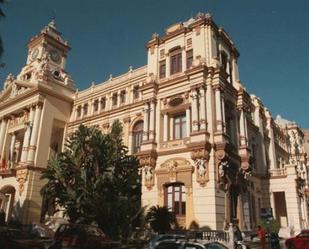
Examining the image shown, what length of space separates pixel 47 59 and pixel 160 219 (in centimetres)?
3103

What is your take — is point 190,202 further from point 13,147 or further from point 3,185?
point 13,147

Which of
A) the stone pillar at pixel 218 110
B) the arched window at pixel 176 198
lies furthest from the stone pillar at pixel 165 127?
the stone pillar at pixel 218 110

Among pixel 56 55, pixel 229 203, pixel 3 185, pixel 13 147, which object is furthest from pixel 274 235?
pixel 56 55

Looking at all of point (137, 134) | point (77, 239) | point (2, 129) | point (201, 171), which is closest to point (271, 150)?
point (137, 134)

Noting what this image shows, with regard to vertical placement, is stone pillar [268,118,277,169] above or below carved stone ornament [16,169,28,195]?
above

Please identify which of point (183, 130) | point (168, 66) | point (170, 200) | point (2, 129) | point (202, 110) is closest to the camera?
point (170, 200)

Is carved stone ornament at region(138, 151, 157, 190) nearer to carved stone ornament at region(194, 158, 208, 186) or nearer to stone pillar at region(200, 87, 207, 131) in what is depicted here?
carved stone ornament at region(194, 158, 208, 186)

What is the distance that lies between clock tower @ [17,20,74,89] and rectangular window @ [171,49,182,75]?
18.2m

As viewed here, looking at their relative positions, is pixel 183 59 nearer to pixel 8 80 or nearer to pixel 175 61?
pixel 175 61

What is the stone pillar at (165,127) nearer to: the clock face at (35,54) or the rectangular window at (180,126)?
the rectangular window at (180,126)

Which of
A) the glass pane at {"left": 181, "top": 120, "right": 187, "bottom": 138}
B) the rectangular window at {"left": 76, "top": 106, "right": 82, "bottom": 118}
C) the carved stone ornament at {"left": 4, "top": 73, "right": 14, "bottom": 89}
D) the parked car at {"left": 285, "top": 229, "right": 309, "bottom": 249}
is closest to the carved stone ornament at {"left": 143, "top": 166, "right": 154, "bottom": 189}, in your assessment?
the glass pane at {"left": 181, "top": 120, "right": 187, "bottom": 138}

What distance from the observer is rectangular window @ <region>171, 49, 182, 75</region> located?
29562 millimetres

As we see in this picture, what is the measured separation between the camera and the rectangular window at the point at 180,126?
27.3 metres

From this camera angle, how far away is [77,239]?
54.4ft
